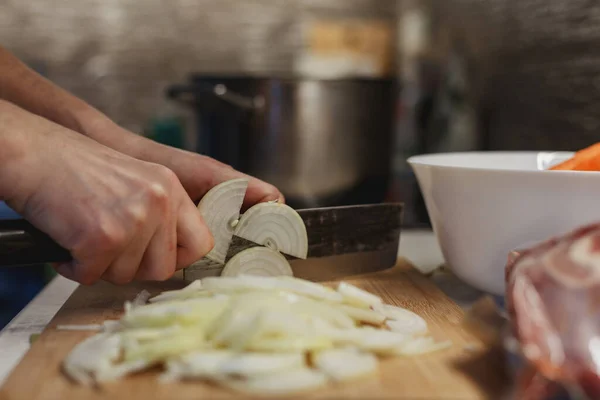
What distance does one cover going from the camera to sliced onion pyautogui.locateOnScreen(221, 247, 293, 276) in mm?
891

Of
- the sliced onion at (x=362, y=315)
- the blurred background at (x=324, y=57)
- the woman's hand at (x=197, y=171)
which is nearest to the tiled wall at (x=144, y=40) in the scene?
the blurred background at (x=324, y=57)

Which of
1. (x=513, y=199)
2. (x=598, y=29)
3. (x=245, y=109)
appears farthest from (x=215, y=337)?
(x=598, y=29)

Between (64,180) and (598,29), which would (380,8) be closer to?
(598,29)

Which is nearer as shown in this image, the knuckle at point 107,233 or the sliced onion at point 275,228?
the knuckle at point 107,233

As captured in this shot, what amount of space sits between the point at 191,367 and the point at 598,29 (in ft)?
3.72

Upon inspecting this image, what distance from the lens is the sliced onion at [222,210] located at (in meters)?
0.88

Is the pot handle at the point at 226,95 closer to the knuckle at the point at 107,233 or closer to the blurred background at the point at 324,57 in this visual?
the blurred background at the point at 324,57

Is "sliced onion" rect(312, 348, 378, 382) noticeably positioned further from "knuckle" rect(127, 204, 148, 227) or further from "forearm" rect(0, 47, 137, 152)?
"forearm" rect(0, 47, 137, 152)

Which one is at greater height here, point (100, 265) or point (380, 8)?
point (380, 8)

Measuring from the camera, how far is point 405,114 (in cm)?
212

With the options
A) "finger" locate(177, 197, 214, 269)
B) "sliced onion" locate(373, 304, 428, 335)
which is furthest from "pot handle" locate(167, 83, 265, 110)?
"sliced onion" locate(373, 304, 428, 335)

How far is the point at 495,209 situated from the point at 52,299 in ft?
2.21

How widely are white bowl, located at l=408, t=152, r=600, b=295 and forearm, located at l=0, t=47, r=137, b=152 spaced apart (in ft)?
1.79

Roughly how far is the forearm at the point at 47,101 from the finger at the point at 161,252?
1.07 ft
